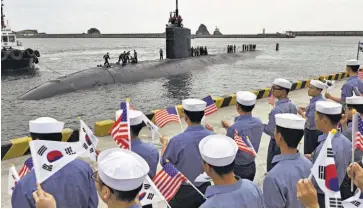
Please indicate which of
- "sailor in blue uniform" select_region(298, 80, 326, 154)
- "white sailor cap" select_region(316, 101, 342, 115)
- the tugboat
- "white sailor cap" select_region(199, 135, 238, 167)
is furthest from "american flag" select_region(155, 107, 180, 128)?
the tugboat

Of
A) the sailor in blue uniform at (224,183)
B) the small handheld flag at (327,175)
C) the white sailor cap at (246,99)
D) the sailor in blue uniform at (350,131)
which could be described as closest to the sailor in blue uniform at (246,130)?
the white sailor cap at (246,99)

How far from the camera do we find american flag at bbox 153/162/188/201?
4184mm

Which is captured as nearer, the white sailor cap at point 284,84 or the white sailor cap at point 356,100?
the white sailor cap at point 356,100

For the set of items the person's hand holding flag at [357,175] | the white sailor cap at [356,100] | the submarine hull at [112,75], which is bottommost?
the submarine hull at [112,75]

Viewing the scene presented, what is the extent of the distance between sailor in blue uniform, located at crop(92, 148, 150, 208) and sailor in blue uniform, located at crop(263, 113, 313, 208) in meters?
1.32

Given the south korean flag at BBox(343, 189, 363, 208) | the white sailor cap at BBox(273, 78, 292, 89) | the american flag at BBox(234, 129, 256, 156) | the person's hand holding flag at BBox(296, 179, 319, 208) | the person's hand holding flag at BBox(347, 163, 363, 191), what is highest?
the white sailor cap at BBox(273, 78, 292, 89)

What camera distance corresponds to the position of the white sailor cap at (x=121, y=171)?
2555 millimetres

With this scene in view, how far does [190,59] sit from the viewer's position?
98.4ft

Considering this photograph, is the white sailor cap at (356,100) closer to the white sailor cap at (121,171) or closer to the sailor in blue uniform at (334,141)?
the sailor in blue uniform at (334,141)

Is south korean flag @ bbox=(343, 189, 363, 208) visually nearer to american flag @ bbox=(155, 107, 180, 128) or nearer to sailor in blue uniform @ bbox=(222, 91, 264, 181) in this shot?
sailor in blue uniform @ bbox=(222, 91, 264, 181)

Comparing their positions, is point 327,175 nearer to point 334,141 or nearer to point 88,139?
point 334,141

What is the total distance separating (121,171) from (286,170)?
1650 millimetres

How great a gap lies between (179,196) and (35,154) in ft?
7.03

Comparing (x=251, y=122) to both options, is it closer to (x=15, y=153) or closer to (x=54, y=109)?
(x=15, y=153)
